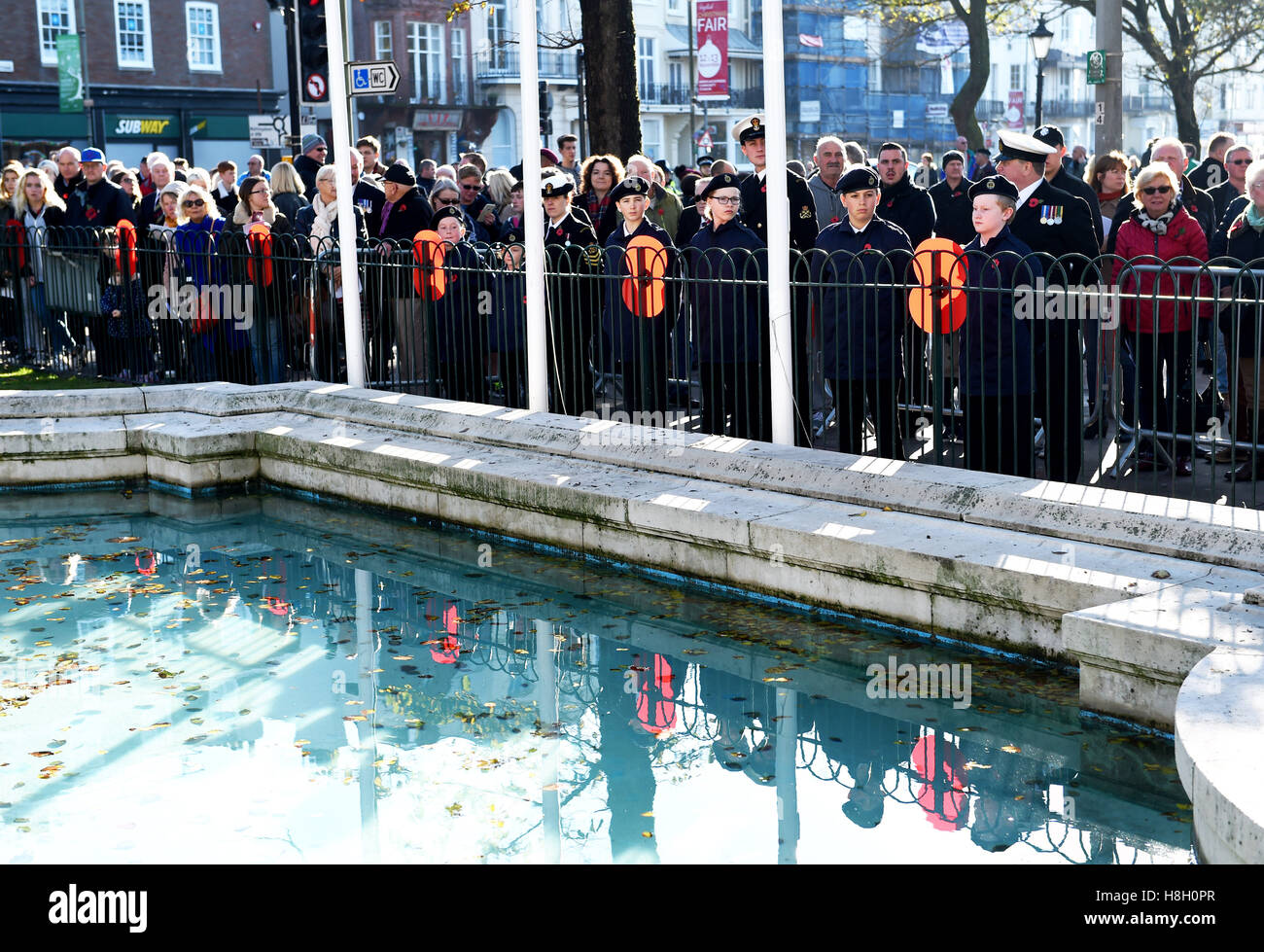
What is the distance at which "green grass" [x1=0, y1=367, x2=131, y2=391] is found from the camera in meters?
13.1

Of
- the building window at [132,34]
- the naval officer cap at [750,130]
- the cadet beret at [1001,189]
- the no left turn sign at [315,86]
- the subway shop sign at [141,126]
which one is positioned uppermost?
the building window at [132,34]

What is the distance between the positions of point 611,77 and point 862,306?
22.1 ft

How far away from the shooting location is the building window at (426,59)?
52.1 meters

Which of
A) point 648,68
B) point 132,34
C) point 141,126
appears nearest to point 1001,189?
point 141,126

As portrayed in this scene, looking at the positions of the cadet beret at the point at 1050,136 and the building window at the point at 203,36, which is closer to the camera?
the cadet beret at the point at 1050,136

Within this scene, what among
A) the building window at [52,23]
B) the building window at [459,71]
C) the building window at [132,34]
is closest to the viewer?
the building window at [52,23]

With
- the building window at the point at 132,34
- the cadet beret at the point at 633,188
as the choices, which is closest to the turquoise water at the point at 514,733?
the cadet beret at the point at 633,188

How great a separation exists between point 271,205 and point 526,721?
7.91 metres

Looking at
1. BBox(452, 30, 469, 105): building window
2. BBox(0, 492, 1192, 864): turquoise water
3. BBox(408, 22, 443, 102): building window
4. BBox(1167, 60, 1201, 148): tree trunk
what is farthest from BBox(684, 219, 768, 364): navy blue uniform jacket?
BBox(452, 30, 469, 105): building window

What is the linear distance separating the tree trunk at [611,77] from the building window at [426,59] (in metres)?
39.0

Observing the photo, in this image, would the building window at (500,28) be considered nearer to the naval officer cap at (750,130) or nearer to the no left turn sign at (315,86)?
the no left turn sign at (315,86)

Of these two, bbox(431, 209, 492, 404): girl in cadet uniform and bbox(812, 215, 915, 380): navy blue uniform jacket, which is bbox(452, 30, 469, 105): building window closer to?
bbox(431, 209, 492, 404): girl in cadet uniform

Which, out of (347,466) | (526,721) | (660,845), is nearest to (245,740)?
(526,721)

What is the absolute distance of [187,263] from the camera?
1283cm
